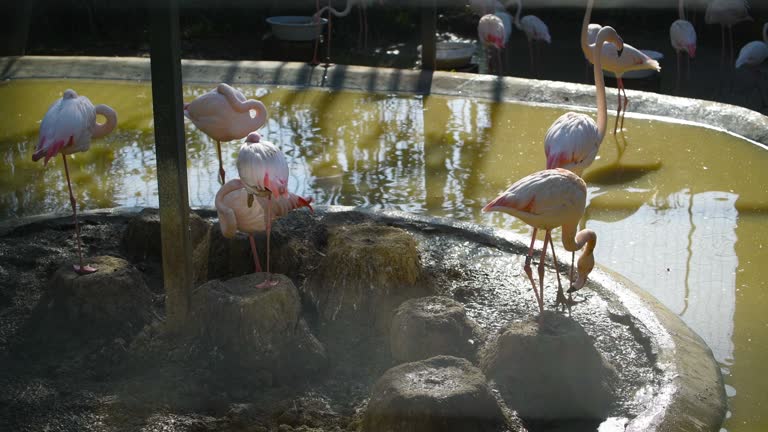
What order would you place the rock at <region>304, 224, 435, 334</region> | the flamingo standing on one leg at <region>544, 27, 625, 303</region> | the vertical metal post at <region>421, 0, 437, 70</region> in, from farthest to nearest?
1. the vertical metal post at <region>421, 0, 437, 70</region>
2. the flamingo standing on one leg at <region>544, 27, 625, 303</region>
3. the rock at <region>304, 224, 435, 334</region>

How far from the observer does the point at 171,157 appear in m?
3.47

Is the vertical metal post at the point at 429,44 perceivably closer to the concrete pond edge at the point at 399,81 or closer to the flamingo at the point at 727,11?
the concrete pond edge at the point at 399,81

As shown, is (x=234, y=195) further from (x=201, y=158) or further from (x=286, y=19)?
(x=286, y=19)

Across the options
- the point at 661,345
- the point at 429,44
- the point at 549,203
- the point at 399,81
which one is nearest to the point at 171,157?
the point at 549,203

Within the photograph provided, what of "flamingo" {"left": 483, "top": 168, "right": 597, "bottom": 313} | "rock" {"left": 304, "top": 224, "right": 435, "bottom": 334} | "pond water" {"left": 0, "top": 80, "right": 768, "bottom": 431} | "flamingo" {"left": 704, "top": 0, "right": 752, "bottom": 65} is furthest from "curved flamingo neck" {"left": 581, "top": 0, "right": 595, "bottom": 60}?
"flamingo" {"left": 704, "top": 0, "right": 752, "bottom": 65}

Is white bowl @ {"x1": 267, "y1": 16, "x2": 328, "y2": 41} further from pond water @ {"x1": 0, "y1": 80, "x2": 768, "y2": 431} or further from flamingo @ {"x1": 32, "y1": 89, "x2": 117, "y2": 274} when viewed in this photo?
flamingo @ {"x1": 32, "y1": 89, "x2": 117, "y2": 274}

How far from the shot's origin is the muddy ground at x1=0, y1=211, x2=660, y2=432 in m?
3.20

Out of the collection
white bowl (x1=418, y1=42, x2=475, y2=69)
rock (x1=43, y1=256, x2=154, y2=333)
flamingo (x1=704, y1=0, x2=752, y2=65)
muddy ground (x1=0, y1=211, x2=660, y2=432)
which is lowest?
muddy ground (x1=0, y1=211, x2=660, y2=432)

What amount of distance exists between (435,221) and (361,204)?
2.71ft

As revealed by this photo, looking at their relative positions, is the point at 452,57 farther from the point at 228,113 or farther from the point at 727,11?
the point at 228,113

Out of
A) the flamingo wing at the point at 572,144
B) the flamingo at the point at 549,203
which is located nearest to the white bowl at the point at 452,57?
the flamingo wing at the point at 572,144

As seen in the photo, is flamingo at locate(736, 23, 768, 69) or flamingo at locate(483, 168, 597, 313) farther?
flamingo at locate(736, 23, 768, 69)

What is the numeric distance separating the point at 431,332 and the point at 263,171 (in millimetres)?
944

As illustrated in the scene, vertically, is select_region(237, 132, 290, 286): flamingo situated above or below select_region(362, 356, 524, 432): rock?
above
